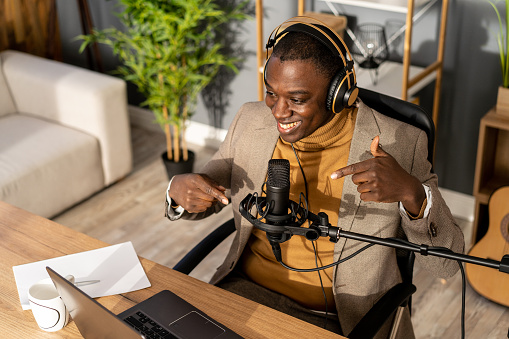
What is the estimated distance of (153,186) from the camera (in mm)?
3260

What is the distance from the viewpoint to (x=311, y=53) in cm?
130

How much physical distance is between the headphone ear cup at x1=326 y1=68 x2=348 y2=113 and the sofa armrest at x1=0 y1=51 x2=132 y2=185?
1895 millimetres

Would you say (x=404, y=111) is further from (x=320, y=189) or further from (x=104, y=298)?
(x=104, y=298)

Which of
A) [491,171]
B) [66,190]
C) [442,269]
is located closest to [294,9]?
[491,171]

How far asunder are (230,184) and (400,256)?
1.62 ft

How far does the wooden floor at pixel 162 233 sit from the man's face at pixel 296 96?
1.21 m

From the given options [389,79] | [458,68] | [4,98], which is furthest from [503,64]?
[4,98]

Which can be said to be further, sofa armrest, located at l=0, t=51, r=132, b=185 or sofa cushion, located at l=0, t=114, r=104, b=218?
sofa armrest, located at l=0, t=51, r=132, b=185

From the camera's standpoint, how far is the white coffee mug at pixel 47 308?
1203 mm

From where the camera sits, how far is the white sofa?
2.81m

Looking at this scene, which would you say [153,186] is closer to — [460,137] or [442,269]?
[460,137]

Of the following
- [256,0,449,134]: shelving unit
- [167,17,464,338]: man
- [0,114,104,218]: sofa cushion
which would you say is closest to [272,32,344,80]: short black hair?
[167,17,464,338]: man

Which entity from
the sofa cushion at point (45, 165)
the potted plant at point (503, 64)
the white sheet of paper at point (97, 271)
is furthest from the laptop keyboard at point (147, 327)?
the potted plant at point (503, 64)

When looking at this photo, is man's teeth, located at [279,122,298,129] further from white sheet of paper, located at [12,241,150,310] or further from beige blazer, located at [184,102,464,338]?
white sheet of paper, located at [12,241,150,310]
